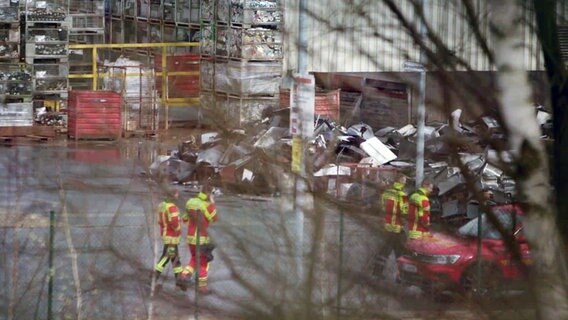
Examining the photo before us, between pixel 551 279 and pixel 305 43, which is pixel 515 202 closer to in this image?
pixel 551 279

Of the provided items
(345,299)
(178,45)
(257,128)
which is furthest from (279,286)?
(178,45)

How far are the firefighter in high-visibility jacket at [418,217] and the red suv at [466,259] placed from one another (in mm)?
34

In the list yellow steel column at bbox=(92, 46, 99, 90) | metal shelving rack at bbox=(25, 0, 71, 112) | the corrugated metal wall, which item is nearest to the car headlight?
the corrugated metal wall

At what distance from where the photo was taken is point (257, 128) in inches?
149

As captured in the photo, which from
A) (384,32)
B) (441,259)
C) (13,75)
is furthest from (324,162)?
(13,75)

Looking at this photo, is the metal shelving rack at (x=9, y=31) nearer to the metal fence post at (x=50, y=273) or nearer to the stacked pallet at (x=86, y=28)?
the stacked pallet at (x=86, y=28)

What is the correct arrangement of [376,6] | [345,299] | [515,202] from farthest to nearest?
[345,299]
[515,202]
[376,6]

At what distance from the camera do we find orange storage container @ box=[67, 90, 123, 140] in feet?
99.6

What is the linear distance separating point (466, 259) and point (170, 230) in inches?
271

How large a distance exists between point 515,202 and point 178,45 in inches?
1185

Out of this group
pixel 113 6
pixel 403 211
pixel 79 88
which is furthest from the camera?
pixel 113 6

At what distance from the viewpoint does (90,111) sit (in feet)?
100

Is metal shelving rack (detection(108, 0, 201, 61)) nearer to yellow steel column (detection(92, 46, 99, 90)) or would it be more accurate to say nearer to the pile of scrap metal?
yellow steel column (detection(92, 46, 99, 90))

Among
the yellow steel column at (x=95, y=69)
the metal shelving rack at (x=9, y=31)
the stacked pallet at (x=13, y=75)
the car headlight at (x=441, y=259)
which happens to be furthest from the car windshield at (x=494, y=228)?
the yellow steel column at (x=95, y=69)
